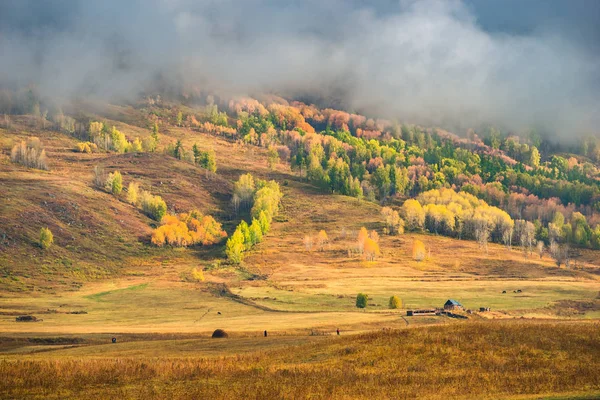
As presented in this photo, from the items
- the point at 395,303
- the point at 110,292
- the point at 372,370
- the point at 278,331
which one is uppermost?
the point at 372,370

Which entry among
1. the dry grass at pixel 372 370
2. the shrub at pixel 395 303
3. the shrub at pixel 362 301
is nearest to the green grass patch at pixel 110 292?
the shrub at pixel 362 301

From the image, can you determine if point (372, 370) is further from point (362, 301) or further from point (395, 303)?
point (362, 301)

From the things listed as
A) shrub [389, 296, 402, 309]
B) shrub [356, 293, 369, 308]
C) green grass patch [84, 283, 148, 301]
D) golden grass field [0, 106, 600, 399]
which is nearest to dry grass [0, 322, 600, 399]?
golden grass field [0, 106, 600, 399]

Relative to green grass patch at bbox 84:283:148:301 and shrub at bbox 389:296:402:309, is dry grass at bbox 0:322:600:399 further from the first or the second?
green grass patch at bbox 84:283:148:301

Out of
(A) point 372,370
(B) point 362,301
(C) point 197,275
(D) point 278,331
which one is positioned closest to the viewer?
(A) point 372,370

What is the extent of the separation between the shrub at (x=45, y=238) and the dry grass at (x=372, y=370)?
144567 millimetres

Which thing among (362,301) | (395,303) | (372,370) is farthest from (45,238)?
(372,370)

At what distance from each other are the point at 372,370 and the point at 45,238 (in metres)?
163

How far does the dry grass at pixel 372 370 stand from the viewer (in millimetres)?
41656

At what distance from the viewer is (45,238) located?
189375 millimetres

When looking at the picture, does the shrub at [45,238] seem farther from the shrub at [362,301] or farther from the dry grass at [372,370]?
the dry grass at [372,370]

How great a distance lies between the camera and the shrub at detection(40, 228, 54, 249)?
619 ft

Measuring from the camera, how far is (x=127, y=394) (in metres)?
41.5

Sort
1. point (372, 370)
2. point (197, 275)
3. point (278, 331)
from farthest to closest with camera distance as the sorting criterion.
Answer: point (197, 275) < point (278, 331) < point (372, 370)
